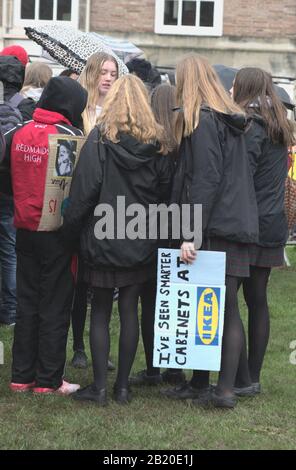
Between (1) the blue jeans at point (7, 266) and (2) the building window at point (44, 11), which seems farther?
(2) the building window at point (44, 11)

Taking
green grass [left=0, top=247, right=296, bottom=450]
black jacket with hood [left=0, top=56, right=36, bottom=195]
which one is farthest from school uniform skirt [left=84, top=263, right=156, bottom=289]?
black jacket with hood [left=0, top=56, right=36, bottom=195]

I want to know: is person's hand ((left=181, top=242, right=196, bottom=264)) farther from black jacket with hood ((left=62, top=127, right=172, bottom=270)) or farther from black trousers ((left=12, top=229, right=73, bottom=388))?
black trousers ((left=12, top=229, right=73, bottom=388))

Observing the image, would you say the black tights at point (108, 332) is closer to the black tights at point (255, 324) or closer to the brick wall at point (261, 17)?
the black tights at point (255, 324)

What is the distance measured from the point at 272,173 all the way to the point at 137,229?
37.2 inches

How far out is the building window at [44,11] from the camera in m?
20.2

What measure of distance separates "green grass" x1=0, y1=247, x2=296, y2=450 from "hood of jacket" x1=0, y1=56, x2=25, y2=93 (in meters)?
2.14

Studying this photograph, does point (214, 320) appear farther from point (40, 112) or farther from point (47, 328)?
point (40, 112)

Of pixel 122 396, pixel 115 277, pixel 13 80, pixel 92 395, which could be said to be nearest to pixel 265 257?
pixel 115 277

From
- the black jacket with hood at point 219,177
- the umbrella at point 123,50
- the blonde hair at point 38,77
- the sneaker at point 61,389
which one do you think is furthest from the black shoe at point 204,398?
the umbrella at point 123,50

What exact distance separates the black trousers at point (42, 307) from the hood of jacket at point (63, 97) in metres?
0.76

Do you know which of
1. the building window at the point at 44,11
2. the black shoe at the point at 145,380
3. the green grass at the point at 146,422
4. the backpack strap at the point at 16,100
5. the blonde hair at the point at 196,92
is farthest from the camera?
the building window at the point at 44,11

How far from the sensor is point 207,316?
548 centimetres

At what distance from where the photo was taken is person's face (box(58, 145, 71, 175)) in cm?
556

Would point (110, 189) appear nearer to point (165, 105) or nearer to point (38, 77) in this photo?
point (165, 105)
